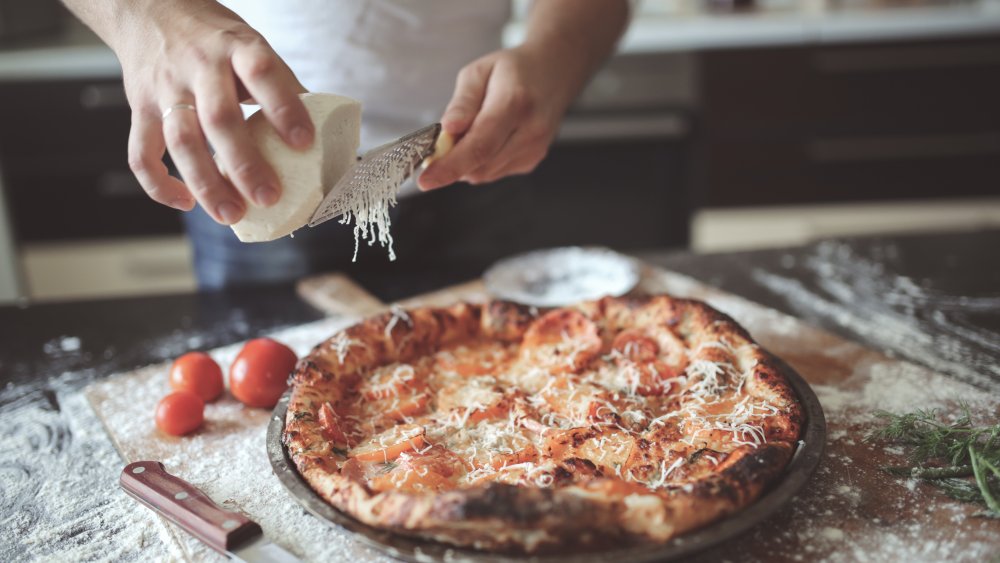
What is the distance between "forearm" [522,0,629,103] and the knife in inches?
43.8

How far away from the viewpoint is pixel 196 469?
1434 millimetres

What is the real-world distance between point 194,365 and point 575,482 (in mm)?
821

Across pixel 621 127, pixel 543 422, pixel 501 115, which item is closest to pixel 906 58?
pixel 621 127

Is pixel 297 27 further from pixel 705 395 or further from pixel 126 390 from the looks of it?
pixel 705 395

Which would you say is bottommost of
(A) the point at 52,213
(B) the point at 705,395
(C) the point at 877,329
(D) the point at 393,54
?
(A) the point at 52,213

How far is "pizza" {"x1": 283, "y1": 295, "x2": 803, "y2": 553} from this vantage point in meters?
1.07

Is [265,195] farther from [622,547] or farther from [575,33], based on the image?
[575,33]

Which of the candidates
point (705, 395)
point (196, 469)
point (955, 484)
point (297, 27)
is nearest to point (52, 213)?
point (297, 27)

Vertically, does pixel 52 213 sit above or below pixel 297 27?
below

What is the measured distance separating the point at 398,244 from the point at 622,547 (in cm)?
139

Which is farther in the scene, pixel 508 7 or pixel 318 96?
pixel 508 7

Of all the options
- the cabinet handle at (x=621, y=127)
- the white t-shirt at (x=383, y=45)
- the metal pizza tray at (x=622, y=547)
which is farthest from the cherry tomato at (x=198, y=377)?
the cabinet handle at (x=621, y=127)

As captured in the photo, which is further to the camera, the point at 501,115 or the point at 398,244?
the point at 398,244

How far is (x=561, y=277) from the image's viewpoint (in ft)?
7.22
